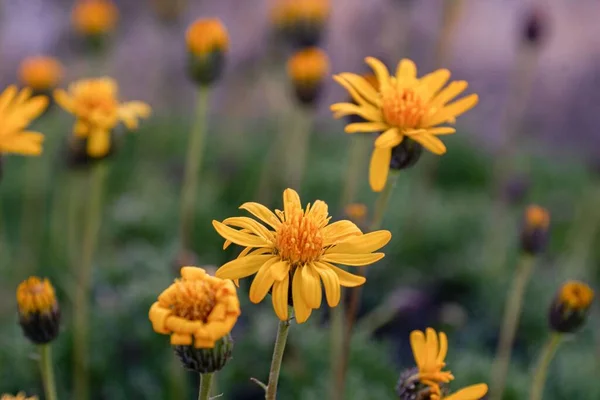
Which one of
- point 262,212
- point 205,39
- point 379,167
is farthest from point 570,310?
point 205,39

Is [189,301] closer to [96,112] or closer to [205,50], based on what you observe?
[96,112]

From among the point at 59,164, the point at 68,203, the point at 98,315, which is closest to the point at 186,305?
the point at 98,315

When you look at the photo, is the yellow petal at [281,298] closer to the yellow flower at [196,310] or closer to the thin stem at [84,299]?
the yellow flower at [196,310]

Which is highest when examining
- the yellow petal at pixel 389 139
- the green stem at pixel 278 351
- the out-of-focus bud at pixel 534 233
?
the yellow petal at pixel 389 139

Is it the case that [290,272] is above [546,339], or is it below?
above

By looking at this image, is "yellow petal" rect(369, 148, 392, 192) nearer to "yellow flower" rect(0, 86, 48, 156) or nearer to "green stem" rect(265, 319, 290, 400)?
"green stem" rect(265, 319, 290, 400)

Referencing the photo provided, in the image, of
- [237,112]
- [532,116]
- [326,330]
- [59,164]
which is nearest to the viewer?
[326,330]

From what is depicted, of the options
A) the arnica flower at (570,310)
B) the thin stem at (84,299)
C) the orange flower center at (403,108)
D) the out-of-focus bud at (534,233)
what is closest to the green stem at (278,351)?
the orange flower center at (403,108)

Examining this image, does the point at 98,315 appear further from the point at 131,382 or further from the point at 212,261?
the point at 212,261
